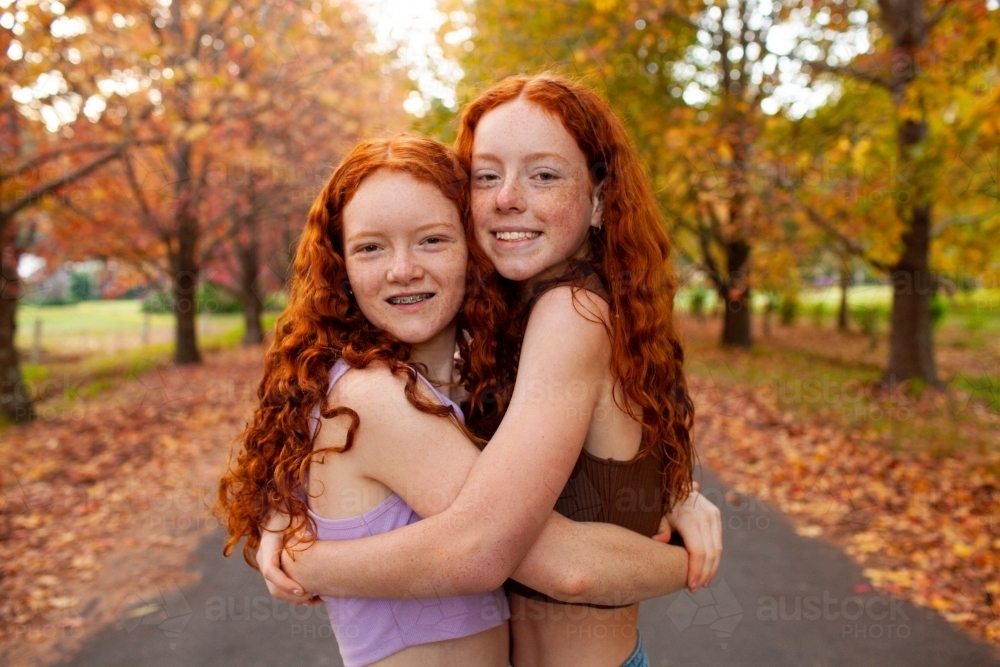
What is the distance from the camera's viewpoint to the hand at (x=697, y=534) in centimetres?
178

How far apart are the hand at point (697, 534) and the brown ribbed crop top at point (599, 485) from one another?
180 millimetres

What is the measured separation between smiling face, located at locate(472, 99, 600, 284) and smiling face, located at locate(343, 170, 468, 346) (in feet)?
0.33

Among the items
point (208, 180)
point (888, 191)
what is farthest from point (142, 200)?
point (888, 191)

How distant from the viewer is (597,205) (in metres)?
1.79

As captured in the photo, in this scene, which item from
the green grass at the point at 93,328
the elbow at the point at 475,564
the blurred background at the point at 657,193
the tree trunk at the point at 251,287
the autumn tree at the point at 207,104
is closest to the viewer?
the elbow at the point at 475,564

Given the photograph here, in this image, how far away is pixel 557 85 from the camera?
1717mm

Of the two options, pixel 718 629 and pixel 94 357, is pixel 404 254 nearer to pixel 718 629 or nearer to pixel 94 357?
pixel 718 629

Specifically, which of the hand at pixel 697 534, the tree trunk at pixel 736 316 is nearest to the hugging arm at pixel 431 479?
the hand at pixel 697 534

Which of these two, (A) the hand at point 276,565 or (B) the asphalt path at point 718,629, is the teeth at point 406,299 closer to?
(A) the hand at point 276,565

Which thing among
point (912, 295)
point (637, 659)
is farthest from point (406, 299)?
point (912, 295)

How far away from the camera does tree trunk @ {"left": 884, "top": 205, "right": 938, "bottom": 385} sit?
9.54 metres

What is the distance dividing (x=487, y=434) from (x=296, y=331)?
545mm

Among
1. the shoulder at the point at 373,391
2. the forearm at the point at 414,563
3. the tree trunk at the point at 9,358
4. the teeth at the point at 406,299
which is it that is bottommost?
the tree trunk at the point at 9,358

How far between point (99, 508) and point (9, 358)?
4.61 m
